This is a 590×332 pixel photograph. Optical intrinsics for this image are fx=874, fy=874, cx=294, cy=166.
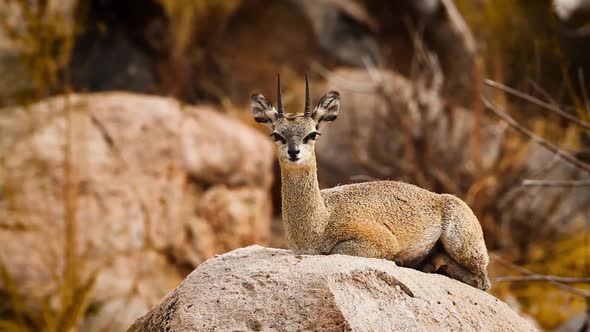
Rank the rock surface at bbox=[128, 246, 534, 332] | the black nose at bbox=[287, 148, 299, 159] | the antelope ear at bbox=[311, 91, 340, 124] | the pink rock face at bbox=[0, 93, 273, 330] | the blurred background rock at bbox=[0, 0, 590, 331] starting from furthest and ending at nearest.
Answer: the blurred background rock at bbox=[0, 0, 590, 331] → the pink rock face at bbox=[0, 93, 273, 330] → the antelope ear at bbox=[311, 91, 340, 124] → the black nose at bbox=[287, 148, 299, 159] → the rock surface at bbox=[128, 246, 534, 332]

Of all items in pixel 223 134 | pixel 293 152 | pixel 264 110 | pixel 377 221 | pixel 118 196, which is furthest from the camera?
pixel 223 134

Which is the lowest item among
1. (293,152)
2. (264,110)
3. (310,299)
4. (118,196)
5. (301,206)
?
(118,196)

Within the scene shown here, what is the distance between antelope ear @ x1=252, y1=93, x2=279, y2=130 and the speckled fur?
0.01 meters

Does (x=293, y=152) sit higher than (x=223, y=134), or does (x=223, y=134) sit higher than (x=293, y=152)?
(x=293, y=152)

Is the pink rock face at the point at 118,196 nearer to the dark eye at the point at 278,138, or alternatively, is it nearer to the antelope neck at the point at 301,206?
the antelope neck at the point at 301,206

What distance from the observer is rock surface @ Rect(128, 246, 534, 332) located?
4805 millimetres

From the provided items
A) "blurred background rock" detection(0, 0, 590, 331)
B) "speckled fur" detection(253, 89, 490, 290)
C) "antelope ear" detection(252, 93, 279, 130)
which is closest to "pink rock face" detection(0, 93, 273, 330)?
"blurred background rock" detection(0, 0, 590, 331)

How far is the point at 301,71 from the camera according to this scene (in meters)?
16.0

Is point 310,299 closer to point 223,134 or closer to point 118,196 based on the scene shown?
point 118,196

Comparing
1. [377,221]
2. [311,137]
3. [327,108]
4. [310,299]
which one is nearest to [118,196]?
[377,221]

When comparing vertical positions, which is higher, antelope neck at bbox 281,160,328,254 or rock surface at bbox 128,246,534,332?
antelope neck at bbox 281,160,328,254

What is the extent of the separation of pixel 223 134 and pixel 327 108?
758 centimetres

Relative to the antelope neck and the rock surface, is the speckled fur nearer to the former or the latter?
the antelope neck

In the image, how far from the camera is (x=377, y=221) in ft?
18.6
